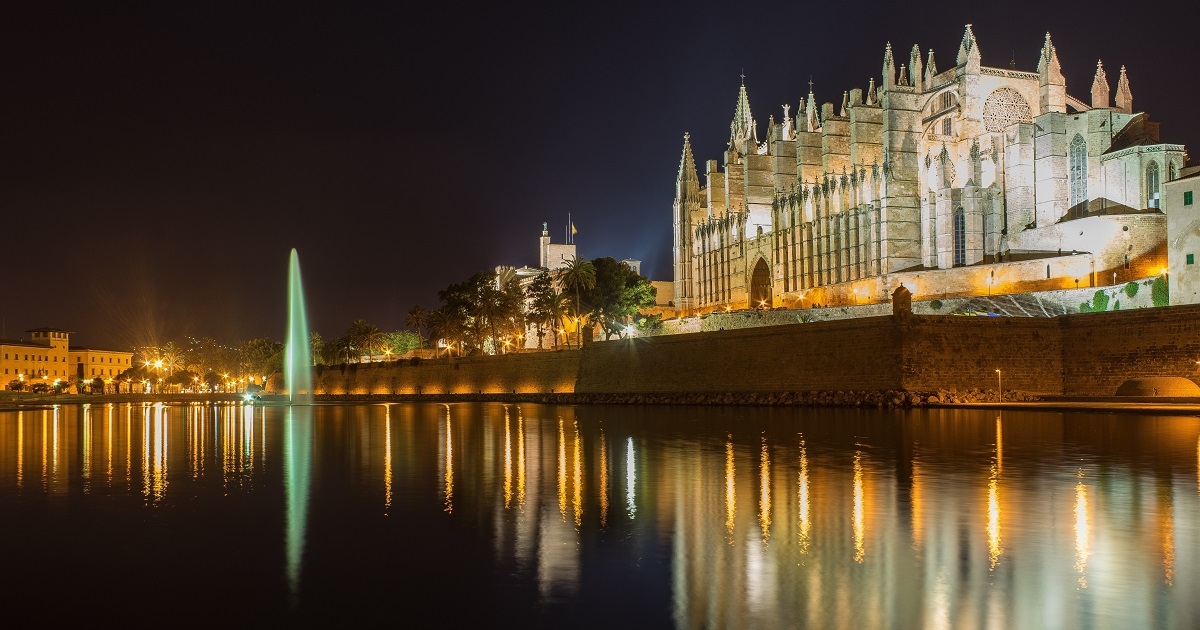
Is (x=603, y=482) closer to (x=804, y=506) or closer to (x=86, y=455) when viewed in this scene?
(x=804, y=506)

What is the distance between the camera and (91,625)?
9.10 m

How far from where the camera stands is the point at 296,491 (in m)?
18.0

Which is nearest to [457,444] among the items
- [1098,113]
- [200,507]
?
[200,507]

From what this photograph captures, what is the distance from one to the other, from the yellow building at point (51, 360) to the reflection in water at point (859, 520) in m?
118

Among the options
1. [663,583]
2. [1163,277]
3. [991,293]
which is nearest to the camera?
[663,583]

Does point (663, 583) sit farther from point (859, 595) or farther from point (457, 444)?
point (457, 444)

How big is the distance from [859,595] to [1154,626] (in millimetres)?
2337

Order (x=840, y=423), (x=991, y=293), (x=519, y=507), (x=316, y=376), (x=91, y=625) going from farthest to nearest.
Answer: (x=316, y=376)
(x=991, y=293)
(x=840, y=423)
(x=519, y=507)
(x=91, y=625)

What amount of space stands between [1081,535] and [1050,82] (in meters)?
56.3

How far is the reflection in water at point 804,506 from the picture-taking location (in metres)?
12.0

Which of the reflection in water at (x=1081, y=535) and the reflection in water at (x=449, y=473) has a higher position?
the reflection in water at (x=1081, y=535)

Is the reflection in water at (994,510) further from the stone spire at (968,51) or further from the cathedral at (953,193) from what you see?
the stone spire at (968,51)

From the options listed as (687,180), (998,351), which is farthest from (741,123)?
(998,351)

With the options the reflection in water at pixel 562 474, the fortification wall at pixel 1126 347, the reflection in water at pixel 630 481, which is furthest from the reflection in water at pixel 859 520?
the fortification wall at pixel 1126 347
